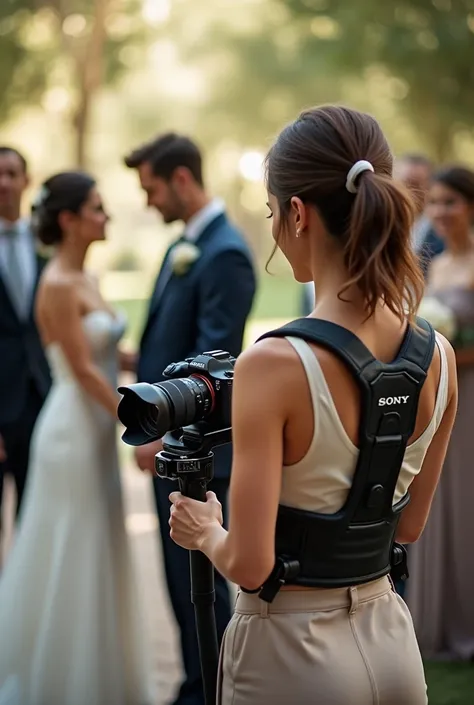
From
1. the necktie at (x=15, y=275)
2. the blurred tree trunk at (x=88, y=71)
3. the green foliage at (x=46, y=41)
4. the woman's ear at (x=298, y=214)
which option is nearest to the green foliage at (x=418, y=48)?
the blurred tree trunk at (x=88, y=71)

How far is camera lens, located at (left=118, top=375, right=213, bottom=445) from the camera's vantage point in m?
2.01

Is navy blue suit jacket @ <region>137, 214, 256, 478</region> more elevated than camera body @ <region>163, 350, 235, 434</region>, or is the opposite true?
camera body @ <region>163, 350, 235, 434</region>

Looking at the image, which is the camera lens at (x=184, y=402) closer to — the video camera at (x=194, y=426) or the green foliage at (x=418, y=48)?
the video camera at (x=194, y=426)

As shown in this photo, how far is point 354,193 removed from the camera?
1844 mm

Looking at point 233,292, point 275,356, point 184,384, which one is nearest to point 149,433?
point 184,384

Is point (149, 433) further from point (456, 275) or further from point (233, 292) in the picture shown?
point (456, 275)

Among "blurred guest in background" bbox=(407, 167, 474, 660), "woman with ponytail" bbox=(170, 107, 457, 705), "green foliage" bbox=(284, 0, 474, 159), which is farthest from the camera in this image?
"green foliage" bbox=(284, 0, 474, 159)

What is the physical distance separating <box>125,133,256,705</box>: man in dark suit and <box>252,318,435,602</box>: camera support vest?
1.96m

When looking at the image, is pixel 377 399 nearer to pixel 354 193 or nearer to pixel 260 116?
pixel 354 193

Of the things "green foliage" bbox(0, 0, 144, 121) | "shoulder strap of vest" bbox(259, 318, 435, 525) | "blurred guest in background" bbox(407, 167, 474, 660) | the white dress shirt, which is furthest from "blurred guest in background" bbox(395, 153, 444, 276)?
"green foliage" bbox(0, 0, 144, 121)

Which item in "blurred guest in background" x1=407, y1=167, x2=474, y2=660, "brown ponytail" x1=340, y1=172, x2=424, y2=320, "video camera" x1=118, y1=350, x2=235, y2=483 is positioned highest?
"brown ponytail" x1=340, y1=172, x2=424, y2=320

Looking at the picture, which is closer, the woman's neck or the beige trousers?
the beige trousers

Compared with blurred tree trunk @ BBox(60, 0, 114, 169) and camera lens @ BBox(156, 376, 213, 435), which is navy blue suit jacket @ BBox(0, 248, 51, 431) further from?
blurred tree trunk @ BBox(60, 0, 114, 169)

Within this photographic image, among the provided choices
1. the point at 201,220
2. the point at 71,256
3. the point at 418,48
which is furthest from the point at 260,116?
the point at 201,220
